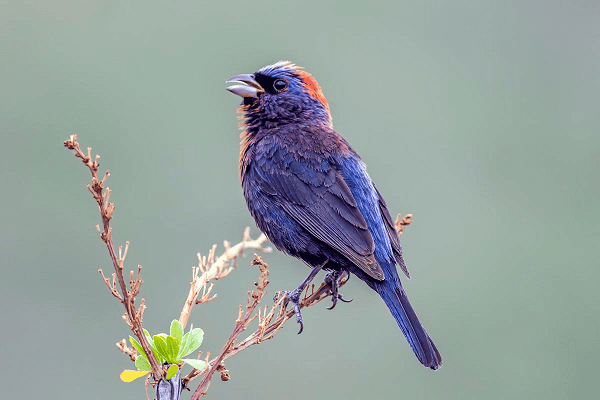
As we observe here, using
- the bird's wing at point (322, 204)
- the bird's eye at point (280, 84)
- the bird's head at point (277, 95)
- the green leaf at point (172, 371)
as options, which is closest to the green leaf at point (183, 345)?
the green leaf at point (172, 371)

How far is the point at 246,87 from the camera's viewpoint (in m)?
4.50

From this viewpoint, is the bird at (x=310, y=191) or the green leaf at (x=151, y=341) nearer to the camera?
the green leaf at (x=151, y=341)

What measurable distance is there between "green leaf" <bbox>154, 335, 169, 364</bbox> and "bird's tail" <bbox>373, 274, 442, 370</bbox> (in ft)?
5.92

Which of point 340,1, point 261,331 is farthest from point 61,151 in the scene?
point 261,331

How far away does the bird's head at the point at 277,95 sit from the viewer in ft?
14.8

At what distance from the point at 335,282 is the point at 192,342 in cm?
188

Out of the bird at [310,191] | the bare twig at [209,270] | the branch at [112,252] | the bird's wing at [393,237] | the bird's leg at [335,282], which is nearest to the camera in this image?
the branch at [112,252]

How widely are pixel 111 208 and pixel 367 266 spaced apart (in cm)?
217

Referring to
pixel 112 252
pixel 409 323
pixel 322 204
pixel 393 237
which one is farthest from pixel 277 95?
pixel 112 252

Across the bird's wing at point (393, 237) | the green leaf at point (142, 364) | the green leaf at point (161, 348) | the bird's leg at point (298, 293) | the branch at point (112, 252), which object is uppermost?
the bird's wing at point (393, 237)

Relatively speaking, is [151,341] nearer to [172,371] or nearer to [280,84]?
[172,371]

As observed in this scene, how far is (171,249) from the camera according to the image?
41.1ft

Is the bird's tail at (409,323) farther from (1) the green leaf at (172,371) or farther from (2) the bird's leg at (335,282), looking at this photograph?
(1) the green leaf at (172,371)

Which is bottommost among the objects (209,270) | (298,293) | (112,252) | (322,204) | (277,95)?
(112,252)
